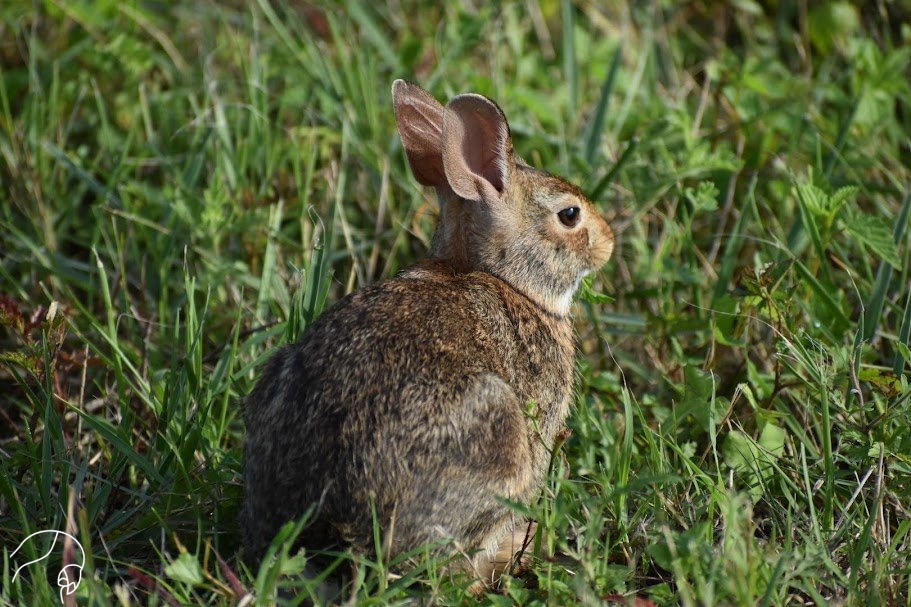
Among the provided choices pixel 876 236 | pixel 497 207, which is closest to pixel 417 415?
pixel 497 207

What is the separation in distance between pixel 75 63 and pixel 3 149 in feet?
2.85

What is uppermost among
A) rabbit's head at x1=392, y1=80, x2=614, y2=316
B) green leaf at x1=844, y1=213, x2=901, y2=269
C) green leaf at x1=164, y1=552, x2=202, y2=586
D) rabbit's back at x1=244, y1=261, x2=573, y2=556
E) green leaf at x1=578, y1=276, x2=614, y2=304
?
green leaf at x1=844, y1=213, x2=901, y2=269

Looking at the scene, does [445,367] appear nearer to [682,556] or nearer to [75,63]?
[682,556]

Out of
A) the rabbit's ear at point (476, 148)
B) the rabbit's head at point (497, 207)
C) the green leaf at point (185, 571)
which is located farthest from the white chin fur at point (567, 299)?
the green leaf at point (185, 571)

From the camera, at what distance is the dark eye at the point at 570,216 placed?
4.21m

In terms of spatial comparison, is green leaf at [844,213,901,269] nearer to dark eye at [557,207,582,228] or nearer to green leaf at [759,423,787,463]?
green leaf at [759,423,787,463]

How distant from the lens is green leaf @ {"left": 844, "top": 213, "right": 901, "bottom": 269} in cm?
411

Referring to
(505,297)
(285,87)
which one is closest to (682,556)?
(505,297)

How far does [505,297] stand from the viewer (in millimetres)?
3928

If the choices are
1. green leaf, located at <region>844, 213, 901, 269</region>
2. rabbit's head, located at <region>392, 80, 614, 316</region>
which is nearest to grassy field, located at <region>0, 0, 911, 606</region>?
green leaf, located at <region>844, 213, 901, 269</region>

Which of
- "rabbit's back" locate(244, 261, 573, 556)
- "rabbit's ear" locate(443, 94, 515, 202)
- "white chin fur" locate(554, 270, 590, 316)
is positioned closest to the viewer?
"rabbit's back" locate(244, 261, 573, 556)

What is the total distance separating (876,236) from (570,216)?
3.62 ft

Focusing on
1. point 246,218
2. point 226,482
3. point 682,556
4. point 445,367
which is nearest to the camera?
point 682,556

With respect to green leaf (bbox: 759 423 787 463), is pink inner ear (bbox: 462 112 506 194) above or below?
above
